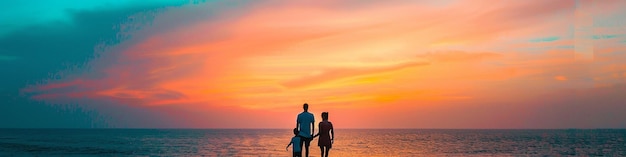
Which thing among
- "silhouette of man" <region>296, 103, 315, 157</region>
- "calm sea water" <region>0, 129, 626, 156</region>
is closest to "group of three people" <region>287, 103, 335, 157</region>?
"silhouette of man" <region>296, 103, 315, 157</region>

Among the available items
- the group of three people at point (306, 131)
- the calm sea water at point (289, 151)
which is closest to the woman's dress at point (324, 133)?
the group of three people at point (306, 131)

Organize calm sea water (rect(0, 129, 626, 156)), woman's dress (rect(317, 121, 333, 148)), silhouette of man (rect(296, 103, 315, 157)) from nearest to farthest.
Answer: silhouette of man (rect(296, 103, 315, 157)), woman's dress (rect(317, 121, 333, 148)), calm sea water (rect(0, 129, 626, 156))

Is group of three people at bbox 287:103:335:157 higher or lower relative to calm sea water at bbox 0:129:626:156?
higher

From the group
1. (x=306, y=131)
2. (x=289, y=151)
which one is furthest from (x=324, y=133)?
(x=289, y=151)

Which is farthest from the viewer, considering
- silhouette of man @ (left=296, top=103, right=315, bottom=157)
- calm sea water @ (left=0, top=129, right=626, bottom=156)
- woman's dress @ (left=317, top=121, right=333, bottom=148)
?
calm sea water @ (left=0, top=129, right=626, bottom=156)

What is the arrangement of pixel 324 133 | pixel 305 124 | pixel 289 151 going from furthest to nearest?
pixel 289 151 → pixel 324 133 → pixel 305 124

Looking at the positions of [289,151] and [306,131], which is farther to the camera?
[289,151]

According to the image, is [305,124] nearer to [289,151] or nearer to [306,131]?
[306,131]

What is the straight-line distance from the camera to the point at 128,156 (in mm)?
37531

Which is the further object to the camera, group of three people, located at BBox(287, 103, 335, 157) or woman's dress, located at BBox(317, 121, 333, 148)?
woman's dress, located at BBox(317, 121, 333, 148)

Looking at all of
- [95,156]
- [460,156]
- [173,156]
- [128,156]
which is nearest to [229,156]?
[173,156]

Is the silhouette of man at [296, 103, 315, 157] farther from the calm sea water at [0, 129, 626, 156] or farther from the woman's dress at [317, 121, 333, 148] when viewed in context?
the calm sea water at [0, 129, 626, 156]

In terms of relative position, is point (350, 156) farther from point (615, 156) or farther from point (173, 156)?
point (615, 156)

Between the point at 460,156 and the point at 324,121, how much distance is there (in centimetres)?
2388
